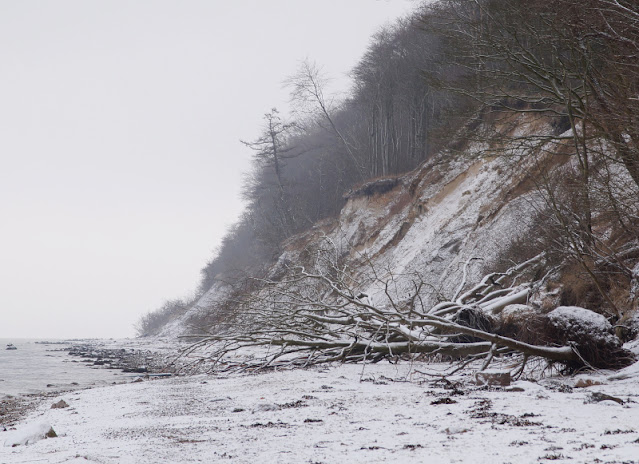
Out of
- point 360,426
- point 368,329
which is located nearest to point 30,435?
point 360,426

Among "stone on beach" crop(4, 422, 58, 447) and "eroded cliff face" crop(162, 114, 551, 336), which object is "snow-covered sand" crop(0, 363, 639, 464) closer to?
"stone on beach" crop(4, 422, 58, 447)

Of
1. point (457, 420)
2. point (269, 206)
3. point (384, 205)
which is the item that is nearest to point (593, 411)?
point (457, 420)

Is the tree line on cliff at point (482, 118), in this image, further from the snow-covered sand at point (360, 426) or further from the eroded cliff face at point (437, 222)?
the snow-covered sand at point (360, 426)

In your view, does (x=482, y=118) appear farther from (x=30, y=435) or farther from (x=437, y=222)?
(x=30, y=435)

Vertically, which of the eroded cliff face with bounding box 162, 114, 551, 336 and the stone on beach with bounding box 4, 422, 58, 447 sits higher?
the eroded cliff face with bounding box 162, 114, 551, 336

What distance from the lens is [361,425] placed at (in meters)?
4.29

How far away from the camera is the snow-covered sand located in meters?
3.26

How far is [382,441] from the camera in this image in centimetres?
367

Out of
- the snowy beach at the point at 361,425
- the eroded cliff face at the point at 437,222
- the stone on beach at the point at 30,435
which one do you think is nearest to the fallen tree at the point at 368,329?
the snowy beach at the point at 361,425

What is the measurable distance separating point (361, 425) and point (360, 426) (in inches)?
1.9

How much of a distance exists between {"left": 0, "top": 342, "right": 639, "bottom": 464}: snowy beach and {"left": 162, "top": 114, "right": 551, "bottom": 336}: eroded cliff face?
5546 millimetres

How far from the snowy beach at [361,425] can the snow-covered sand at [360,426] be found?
1cm

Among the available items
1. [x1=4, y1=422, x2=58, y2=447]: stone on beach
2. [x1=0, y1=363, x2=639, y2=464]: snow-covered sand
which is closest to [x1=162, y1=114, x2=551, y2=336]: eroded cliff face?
[x1=0, y1=363, x2=639, y2=464]: snow-covered sand

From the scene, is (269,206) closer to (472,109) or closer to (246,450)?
(472,109)
